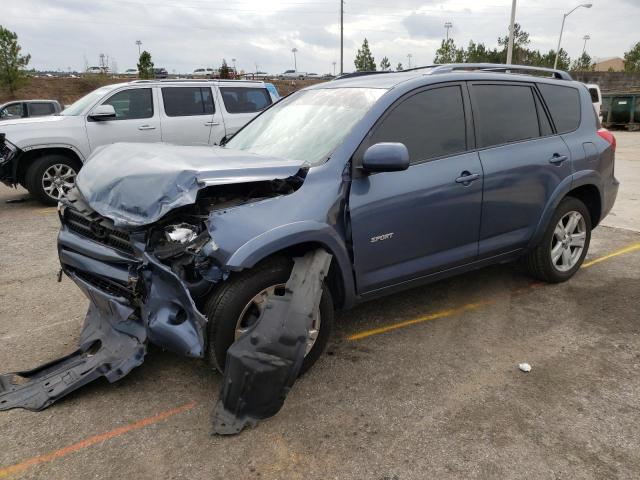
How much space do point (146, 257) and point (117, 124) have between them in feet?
21.7

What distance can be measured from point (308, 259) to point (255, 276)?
0.34 metres

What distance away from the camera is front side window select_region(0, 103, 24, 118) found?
600 inches

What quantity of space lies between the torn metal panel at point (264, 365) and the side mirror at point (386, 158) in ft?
3.11

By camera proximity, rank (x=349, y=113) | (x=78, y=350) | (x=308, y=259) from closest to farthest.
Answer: (x=308, y=259) → (x=78, y=350) → (x=349, y=113)

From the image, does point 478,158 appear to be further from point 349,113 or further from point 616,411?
point 616,411

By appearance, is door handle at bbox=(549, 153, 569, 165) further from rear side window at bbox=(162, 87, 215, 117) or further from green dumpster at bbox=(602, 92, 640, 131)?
green dumpster at bbox=(602, 92, 640, 131)

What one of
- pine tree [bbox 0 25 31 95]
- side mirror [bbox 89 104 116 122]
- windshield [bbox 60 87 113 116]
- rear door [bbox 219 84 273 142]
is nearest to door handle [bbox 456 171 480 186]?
rear door [bbox 219 84 273 142]

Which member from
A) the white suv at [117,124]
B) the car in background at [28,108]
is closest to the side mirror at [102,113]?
the white suv at [117,124]

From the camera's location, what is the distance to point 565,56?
53688mm

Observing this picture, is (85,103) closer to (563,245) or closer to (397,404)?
(563,245)

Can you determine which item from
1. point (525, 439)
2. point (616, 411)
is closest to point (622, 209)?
point (616, 411)

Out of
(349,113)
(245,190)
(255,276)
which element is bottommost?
(255,276)

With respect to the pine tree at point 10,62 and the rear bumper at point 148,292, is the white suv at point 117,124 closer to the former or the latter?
the rear bumper at point 148,292

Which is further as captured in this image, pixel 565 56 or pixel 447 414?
pixel 565 56
